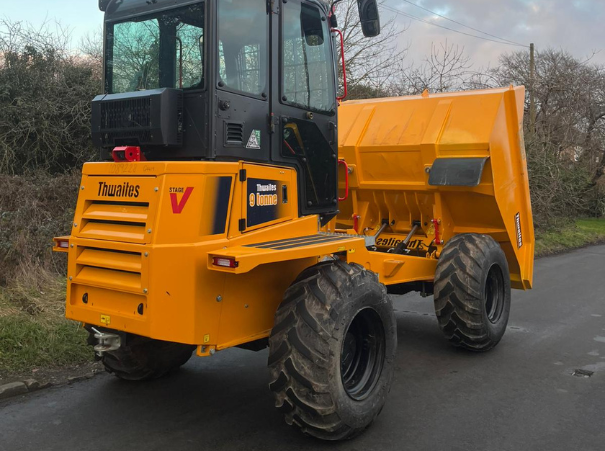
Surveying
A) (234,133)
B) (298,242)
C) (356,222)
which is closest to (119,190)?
(234,133)

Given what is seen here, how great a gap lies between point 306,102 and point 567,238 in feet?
44.5

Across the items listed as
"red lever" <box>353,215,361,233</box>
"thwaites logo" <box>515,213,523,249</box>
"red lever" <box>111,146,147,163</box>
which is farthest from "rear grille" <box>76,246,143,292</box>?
"thwaites logo" <box>515,213,523,249</box>

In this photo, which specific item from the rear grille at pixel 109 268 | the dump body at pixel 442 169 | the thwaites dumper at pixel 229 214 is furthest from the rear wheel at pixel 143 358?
the dump body at pixel 442 169

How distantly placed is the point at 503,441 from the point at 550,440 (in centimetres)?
31

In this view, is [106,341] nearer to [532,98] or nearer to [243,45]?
[243,45]

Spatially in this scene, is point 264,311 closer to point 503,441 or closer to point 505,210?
point 503,441

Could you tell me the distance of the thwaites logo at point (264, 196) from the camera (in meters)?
3.69

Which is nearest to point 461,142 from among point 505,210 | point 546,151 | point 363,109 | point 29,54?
point 505,210

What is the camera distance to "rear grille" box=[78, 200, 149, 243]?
3449mm

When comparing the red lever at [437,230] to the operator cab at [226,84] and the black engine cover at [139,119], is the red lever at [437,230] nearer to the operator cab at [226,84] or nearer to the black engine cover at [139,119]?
the operator cab at [226,84]

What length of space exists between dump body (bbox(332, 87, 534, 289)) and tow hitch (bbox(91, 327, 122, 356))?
3.18 metres

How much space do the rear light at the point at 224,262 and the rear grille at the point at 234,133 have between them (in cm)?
79

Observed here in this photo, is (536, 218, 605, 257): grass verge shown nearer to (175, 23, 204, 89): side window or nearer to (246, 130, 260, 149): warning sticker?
(246, 130, 260, 149): warning sticker

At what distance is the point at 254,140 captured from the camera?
3758 millimetres
